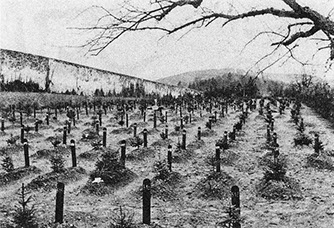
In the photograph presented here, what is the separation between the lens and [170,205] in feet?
25.1

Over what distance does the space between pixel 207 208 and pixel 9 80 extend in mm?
21827

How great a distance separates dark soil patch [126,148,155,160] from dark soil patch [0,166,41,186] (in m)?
3.01

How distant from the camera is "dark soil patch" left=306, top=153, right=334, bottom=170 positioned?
10.0 metres

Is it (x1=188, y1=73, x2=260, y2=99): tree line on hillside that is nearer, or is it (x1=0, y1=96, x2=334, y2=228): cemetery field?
(x1=0, y1=96, x2=334, y2=228): cemetery field

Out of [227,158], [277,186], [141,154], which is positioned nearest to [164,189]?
[277,186]

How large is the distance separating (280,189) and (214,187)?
4.85ft

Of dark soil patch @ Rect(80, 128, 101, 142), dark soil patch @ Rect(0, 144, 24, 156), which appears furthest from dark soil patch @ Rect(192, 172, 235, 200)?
dark soil patch @ Rect(80, 128, 101, 142)

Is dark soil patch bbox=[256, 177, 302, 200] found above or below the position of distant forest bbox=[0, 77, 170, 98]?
below


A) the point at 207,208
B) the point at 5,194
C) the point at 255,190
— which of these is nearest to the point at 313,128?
the point at 255,190

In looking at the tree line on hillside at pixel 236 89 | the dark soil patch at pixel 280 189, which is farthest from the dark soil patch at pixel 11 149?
the dark soil patch at pixel 280 189

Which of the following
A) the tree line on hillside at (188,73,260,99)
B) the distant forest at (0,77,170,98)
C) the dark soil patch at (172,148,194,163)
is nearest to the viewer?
the tree line on hillside at (188,73,260,99)

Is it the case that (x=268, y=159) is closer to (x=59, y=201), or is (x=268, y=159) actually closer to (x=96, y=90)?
(x=59, y=201)

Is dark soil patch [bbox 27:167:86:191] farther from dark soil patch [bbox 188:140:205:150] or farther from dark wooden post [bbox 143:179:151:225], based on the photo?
dark soil patch [bbox 188:140:205:150]

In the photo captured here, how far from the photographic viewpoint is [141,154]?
39.4ft
